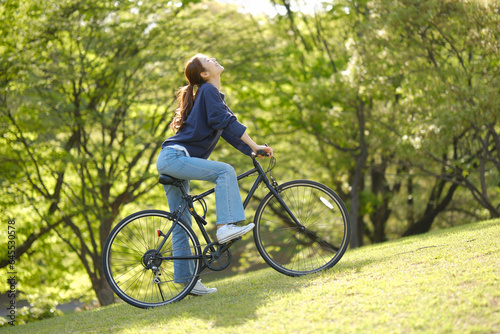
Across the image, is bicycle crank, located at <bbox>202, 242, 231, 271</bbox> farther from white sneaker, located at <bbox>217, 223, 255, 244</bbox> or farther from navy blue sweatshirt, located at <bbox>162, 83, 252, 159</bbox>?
navy blue sweatshirt, located at <bbox>162, 83, 252, 159</bbox>

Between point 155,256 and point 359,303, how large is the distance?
5.78 ft

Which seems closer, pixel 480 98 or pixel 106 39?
pixel 480 98

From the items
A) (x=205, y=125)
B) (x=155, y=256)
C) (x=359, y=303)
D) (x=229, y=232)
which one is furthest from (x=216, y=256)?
(x=359, y=303)

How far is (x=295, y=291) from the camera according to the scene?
385 centimetres

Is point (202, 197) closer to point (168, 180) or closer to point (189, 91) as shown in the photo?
point (168, 180)

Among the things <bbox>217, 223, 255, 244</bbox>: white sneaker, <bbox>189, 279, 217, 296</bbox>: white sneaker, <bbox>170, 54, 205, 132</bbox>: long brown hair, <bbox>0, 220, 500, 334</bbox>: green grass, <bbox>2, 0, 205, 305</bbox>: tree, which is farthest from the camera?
<bbox>2, 0, 205, 305</bbox>: tree

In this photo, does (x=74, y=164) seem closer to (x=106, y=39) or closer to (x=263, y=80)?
(x=106, y=39)

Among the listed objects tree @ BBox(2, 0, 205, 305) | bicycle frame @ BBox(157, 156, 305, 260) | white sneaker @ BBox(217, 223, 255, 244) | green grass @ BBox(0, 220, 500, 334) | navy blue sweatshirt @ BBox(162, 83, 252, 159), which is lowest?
green grass @ BBox(0, 220, 500, 334)

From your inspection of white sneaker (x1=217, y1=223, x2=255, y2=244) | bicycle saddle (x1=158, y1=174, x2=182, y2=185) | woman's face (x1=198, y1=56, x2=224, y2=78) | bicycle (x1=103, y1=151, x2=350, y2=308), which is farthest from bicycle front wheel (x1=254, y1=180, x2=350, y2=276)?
woman's face (x1=198, y1=56, x2=224, y2=78)

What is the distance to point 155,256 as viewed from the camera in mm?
4199

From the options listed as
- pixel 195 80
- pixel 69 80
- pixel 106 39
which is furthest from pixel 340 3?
pixel 195 80

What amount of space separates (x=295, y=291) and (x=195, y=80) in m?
1.99

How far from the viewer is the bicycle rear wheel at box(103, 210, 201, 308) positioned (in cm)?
421

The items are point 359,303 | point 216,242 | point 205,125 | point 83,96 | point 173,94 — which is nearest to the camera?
point 359,303
